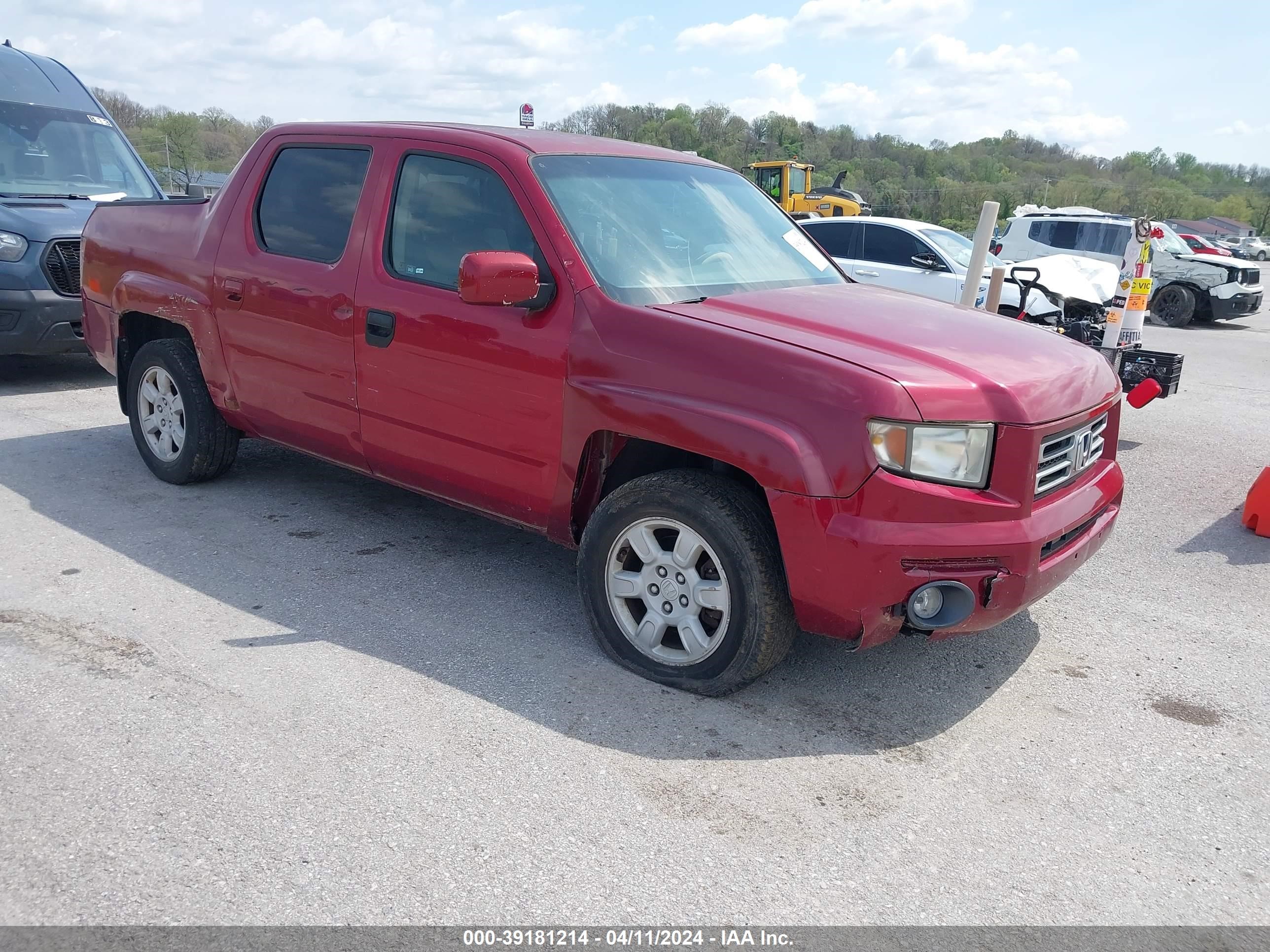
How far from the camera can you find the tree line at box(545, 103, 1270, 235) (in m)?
81.0

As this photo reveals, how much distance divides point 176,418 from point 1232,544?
5.67 m

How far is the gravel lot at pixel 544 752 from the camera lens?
2.51m

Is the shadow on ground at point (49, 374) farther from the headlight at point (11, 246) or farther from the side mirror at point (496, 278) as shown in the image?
the side mirror at point (496, 278)

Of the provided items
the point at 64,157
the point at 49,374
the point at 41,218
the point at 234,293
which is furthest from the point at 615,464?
the point at 64,157

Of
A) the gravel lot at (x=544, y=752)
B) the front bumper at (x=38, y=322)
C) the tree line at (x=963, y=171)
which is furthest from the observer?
the tree line at (x=963, y=171)

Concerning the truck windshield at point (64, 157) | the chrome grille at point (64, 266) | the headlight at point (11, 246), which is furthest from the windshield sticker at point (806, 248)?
the truck windshield at point (64, 157)

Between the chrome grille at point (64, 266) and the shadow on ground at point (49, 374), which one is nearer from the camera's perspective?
the chrome grille at point (64, 266)

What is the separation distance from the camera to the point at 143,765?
2.96m

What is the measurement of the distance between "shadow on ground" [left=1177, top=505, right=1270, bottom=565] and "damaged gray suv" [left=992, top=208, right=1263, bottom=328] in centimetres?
1144

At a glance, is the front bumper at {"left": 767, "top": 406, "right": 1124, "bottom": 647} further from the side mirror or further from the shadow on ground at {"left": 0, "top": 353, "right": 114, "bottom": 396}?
the shadow on ground at {"left": 0, "top": 353, "right": 114, "bottom": 396}

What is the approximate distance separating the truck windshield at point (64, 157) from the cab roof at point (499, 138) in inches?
205

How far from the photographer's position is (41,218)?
7988 millimetres

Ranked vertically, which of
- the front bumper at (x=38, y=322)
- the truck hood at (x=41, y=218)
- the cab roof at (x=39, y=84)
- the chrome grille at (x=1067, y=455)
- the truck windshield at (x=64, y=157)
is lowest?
the front bumper at (x=38, y=322)

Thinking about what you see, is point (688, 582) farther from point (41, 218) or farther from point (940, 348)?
point (41, 218)
